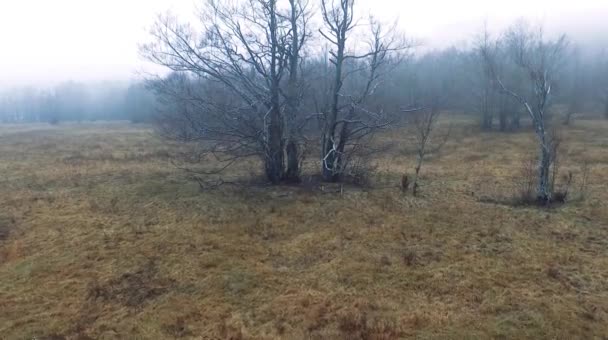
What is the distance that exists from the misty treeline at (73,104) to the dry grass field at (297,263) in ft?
259

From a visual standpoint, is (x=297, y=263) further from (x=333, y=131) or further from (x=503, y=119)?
(x=503, y=119)

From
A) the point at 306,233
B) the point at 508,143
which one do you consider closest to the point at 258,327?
the point at 306,233

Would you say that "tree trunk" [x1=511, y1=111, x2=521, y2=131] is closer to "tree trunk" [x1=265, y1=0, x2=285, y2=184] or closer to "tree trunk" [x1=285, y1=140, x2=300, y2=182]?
"tree trunk" [x1=285, y1=140, x2=300, y2=182]

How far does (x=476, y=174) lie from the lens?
15.4 meters

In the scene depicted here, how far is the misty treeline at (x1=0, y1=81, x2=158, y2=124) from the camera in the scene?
300 ft

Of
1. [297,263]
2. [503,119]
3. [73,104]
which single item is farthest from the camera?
[73,104]

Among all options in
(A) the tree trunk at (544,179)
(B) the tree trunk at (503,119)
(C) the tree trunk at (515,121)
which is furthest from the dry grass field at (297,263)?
(C) the tree trunk at (515,121)

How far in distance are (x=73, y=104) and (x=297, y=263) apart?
4813 inches

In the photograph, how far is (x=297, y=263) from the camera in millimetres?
7809

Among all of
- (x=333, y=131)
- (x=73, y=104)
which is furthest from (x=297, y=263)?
(x=73, y=104)

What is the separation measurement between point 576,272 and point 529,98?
1098 inches

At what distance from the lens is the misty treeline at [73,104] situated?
91312 millimetres

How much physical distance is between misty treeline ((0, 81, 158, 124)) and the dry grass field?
79008 mm

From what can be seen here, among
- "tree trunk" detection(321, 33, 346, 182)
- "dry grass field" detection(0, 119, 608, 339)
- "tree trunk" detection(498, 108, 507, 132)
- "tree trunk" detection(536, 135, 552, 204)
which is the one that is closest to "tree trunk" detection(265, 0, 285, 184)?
"dry grass field" detection(0, 119, 608, 339)
